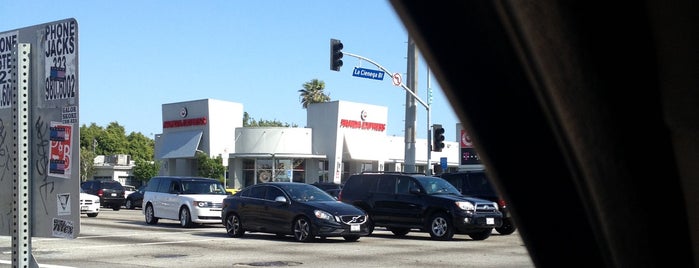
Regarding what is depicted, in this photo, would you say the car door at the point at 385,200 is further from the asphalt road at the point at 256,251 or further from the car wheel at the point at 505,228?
the car wheel at the point at 505,228

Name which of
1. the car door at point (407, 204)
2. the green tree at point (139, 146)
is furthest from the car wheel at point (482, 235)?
the green tree at point (139, 146)

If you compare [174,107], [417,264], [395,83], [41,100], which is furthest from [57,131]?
[174,107]

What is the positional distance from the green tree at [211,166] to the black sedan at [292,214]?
93.1 ft

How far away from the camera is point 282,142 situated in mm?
49500

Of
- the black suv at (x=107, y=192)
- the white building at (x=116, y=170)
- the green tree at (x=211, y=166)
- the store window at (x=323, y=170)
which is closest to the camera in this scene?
the black suv at (x=107, y=192)

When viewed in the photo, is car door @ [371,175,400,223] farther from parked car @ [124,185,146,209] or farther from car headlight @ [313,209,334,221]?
parked car @ [124,185,146,209]

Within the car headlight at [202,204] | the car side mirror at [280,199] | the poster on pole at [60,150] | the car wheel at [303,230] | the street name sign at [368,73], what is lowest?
the car wheel at [303,230]

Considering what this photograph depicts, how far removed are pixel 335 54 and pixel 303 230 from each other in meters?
10.4

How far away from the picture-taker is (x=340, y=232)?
1925cm

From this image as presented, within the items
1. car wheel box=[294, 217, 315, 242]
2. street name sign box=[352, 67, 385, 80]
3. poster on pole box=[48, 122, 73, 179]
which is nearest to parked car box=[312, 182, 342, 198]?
street name sign box=[352, 67, 385, 80]

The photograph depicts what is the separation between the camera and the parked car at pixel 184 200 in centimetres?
2481

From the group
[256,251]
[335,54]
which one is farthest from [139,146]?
[256,251]

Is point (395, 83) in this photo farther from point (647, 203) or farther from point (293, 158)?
point (647, 203)

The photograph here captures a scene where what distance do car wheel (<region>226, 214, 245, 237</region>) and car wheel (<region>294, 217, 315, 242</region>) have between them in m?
1.99
